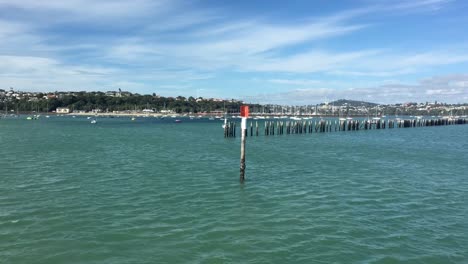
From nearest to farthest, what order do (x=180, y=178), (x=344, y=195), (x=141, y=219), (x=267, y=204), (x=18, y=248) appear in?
(x=18, y=248) < (x=141, y=219) < (x=267, y=204) < (x=344, y=195) < (x=180, y=178)

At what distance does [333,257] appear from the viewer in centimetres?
1029

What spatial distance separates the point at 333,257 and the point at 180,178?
12.5 meters

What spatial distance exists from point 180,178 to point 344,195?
8812 mm

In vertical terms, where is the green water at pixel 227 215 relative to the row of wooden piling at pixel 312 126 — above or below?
below

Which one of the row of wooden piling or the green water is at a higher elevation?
the row of wooden piling

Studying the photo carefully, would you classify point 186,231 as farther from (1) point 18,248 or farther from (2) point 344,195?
(2) point 344,195

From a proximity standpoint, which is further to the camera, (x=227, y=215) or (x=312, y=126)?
(x=312, y=126)

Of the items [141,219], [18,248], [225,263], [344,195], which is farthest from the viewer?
[344,195]

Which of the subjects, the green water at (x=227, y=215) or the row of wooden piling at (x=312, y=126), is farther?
the row of wooden piling at (x=312, y=126)

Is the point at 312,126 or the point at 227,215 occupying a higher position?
the point at 312,126

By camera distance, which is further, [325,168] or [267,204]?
[325,168]

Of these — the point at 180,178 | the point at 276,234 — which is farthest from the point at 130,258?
the point at 180,178

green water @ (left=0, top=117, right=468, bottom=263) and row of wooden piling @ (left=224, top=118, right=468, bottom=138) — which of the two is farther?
row of wooden piling @ (left=224, top=118, right=468, bottom=138)

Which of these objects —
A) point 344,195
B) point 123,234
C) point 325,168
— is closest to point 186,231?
point 123,234
